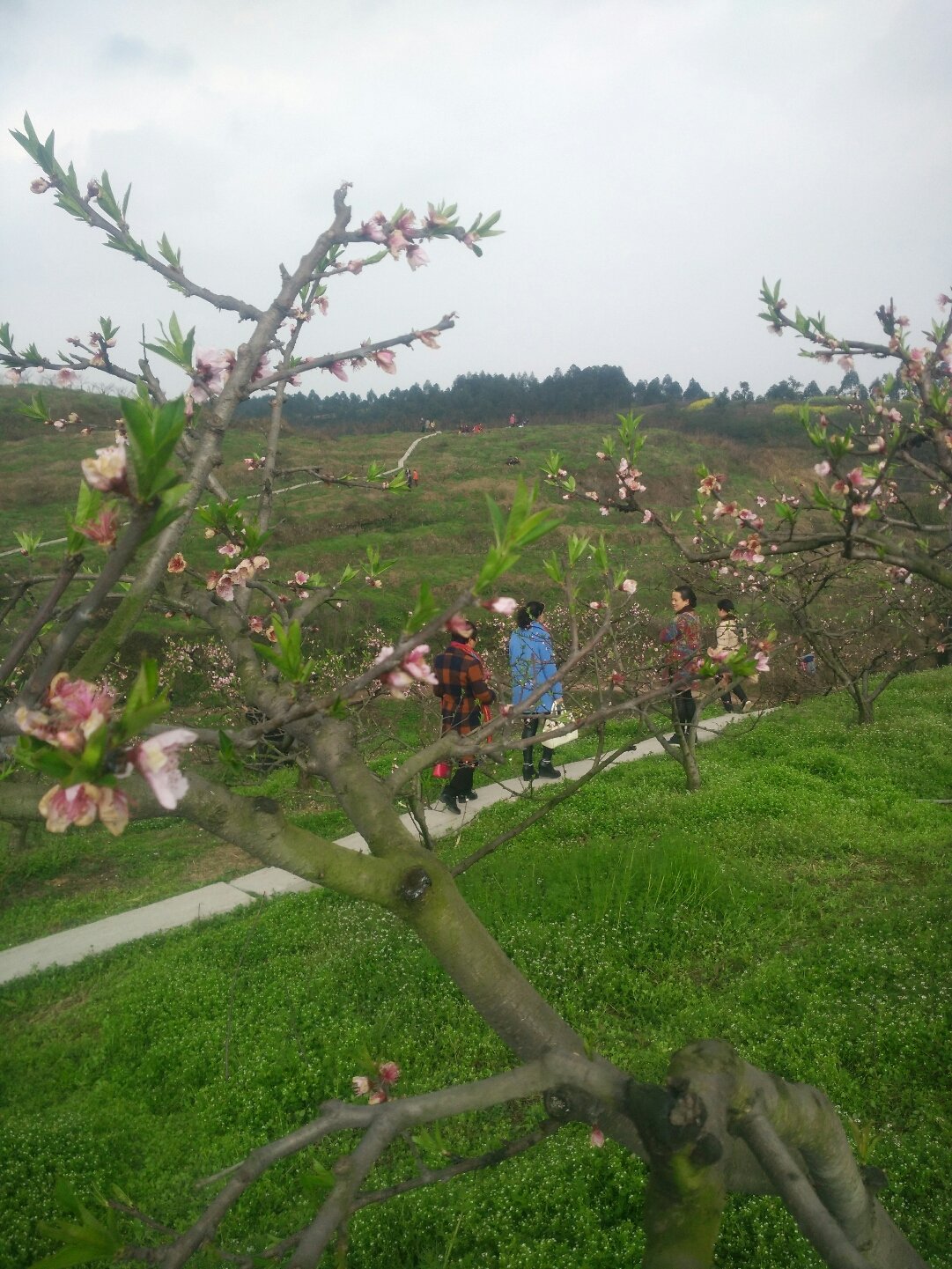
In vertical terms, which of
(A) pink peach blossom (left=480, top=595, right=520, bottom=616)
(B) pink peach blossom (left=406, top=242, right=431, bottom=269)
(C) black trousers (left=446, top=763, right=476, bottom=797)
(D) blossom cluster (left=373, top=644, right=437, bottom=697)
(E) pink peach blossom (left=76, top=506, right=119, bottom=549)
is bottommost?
(C) black trousers (left=446, top=763, right=476, bottom=797)

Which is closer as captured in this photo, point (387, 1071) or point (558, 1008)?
point (387, 1071)

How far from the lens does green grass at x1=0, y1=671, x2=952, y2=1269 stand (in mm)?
2795

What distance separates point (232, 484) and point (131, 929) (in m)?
21.5

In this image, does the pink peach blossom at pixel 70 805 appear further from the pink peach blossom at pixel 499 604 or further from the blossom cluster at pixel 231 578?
the blossom cluster at pixel 231 578

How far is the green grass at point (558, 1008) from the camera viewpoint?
279cm

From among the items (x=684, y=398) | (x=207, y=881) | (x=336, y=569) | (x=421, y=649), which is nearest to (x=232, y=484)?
(x=336, y=569)

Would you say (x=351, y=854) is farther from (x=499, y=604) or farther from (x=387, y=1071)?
(x=387, y=1071)

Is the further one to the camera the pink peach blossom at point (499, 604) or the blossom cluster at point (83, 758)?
the pink peach blossom at point (499, 604)

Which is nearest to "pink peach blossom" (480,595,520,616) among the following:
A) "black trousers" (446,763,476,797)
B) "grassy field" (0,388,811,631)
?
"black trousers" (446,763,476,797)

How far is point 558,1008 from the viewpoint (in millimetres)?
3951

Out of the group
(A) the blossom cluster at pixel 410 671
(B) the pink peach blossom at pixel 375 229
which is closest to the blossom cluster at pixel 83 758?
(A) the blossom cluster at pixel 410 671

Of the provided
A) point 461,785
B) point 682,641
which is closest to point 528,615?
point 682,641

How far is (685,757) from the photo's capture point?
6.91 metres

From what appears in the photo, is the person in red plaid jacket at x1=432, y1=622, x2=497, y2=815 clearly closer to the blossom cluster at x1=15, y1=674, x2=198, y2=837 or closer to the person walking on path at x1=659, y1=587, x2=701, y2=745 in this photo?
the person walking on path at x1=659, y1=587, x2=701, y2=745
